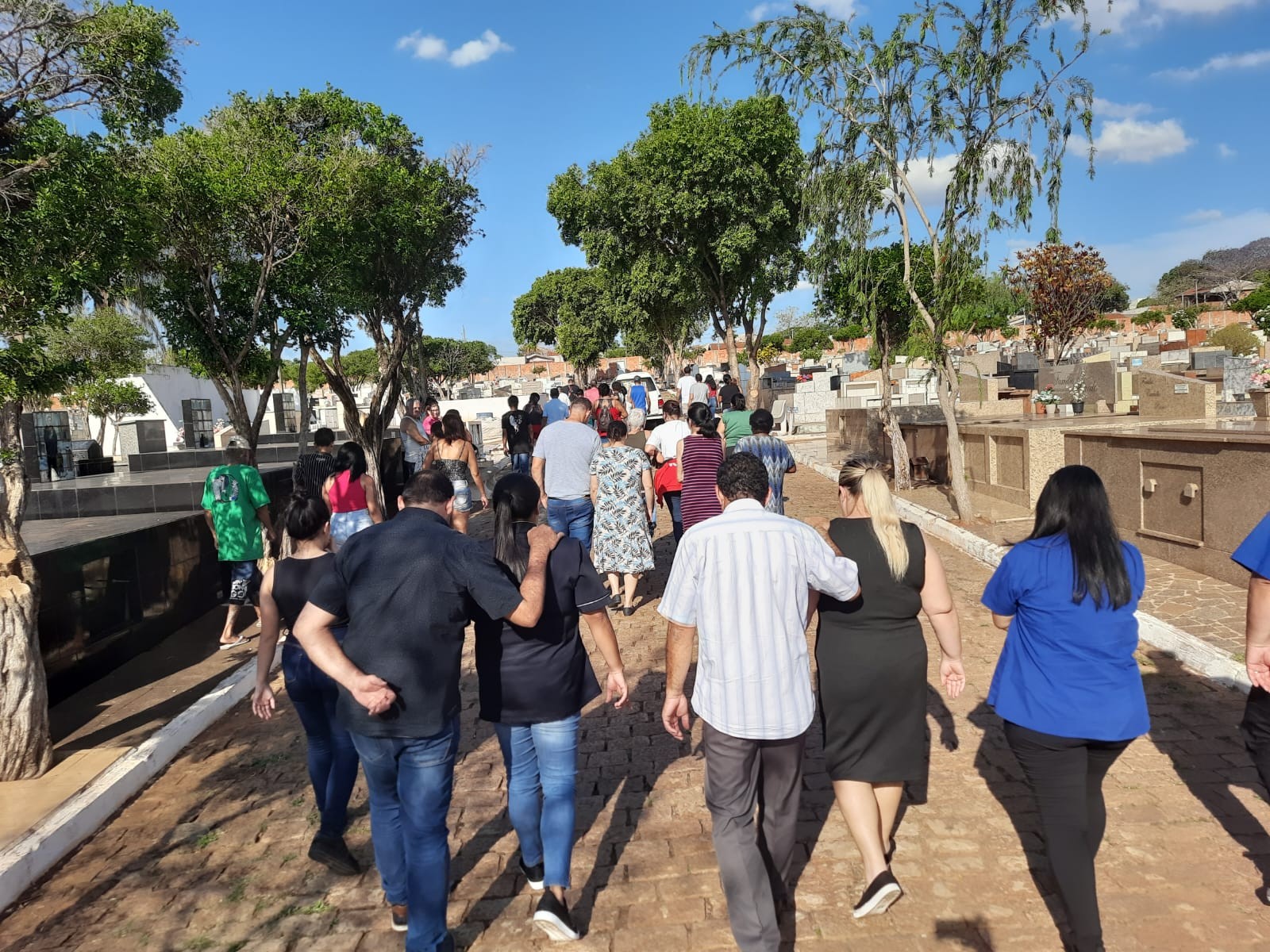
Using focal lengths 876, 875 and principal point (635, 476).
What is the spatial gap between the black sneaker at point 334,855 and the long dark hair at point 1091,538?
305 cm

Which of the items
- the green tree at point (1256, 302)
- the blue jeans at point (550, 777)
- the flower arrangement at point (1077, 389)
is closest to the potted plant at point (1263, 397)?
the flower arrangement at point (1077, 389)

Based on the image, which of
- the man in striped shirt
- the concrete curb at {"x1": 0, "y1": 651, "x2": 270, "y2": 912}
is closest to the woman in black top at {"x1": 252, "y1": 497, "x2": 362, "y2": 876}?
the concrete curb at {"x1": 0, "y1": 651, "x2": 270, "y2": 912}

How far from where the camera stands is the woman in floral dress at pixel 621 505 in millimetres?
7047

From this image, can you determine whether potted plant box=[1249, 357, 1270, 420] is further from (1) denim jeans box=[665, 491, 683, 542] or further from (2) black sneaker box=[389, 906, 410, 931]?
(2) black sneaker box=[389, 906, 410, 931]

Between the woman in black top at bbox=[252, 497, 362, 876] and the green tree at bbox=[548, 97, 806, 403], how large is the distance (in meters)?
17.1

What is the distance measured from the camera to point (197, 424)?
92.6 feet

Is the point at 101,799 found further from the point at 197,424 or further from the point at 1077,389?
the point at 197,424

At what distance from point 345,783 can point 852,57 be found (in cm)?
988

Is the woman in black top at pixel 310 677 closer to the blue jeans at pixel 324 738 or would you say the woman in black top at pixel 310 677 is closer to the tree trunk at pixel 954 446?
the blue jeans at pixel 324 738

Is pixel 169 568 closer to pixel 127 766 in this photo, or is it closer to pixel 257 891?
pixel 127 766

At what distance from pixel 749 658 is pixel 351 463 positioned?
4641 mm

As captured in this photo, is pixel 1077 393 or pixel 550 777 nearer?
pixel 550 777

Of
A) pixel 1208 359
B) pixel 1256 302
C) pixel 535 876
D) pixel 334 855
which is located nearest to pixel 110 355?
pixel 334 855

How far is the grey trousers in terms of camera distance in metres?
2.80
